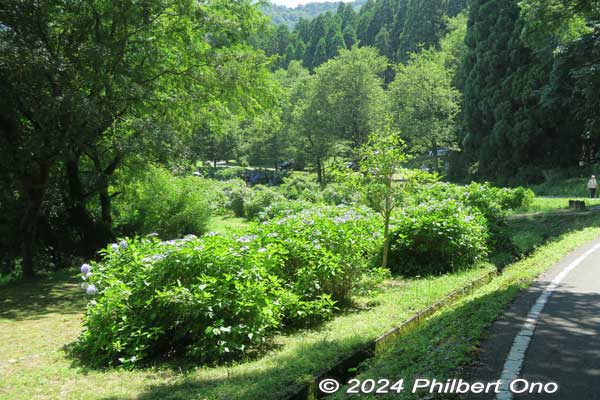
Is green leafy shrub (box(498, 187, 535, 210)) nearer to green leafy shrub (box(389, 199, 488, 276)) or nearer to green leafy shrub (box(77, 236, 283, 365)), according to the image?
green leafy shrub (box(389, 199, 488, 276))

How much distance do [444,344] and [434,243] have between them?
206 inches

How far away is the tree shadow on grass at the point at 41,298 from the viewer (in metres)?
9.04

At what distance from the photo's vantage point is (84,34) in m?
12.6

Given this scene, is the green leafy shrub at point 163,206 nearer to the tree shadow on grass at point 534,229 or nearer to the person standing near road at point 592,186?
the tree shadow on grass at point 534,229

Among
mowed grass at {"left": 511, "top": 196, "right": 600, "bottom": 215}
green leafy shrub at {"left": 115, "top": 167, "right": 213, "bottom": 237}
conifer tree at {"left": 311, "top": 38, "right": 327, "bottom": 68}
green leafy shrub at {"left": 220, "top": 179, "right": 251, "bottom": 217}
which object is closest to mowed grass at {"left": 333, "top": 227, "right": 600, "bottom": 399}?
green leafy shrub at {"left": 115, "top": 167, "right": 213, "bottom": 237}

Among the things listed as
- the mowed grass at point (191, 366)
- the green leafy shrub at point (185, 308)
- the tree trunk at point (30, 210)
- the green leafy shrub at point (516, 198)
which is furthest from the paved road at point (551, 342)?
the green leafy shrub at point (516, 198)

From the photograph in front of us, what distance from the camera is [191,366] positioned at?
559 centimetres

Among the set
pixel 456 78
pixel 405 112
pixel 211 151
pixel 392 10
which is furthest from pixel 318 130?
pixel 392 10

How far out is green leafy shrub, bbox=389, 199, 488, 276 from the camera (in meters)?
10.3

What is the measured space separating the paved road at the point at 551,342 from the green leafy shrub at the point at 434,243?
2076mm

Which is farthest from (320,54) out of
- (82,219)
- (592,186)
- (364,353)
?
(364,353)

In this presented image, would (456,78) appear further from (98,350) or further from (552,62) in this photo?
(98,350)

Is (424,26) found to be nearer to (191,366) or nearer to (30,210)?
(30,210)

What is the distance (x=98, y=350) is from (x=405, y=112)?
40201 millimetres
